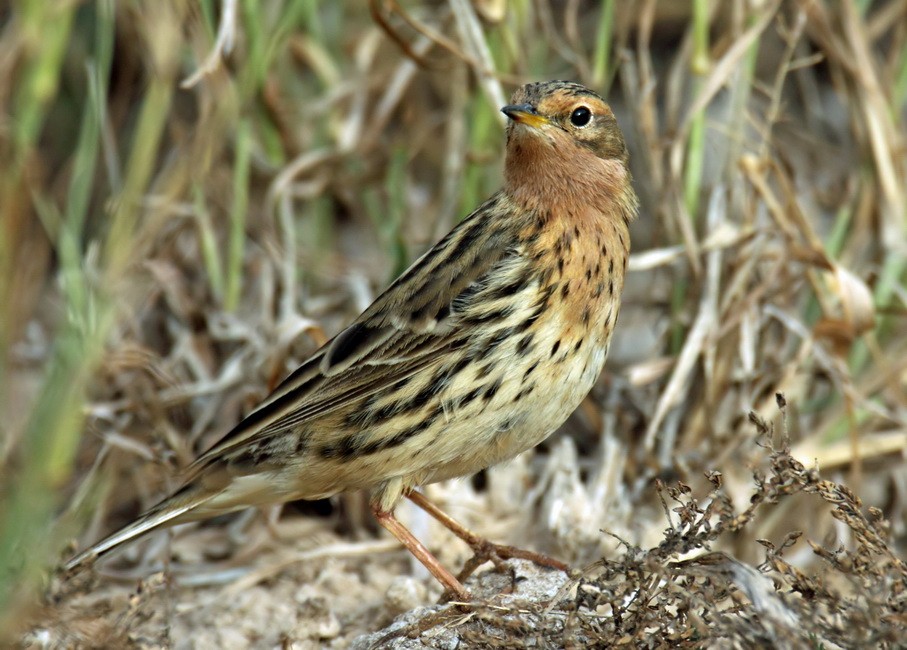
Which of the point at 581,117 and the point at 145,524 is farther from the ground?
the point at 581,117

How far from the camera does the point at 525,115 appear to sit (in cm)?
459

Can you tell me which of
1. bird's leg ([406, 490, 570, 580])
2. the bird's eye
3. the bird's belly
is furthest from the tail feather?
the bird's eye

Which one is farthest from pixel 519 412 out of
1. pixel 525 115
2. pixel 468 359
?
pixel 525 115

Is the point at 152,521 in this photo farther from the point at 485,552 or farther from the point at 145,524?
the point at 485,552

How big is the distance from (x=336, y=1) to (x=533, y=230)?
3494 mm

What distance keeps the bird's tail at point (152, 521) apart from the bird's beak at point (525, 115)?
194cm

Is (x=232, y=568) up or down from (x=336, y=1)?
down

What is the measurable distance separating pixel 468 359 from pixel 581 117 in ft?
3.67

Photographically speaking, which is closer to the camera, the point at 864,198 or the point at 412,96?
the point at 864,198

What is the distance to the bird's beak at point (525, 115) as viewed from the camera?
4.58m

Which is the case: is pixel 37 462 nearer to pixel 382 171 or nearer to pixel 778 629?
pixel 778 629

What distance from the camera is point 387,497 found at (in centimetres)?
452

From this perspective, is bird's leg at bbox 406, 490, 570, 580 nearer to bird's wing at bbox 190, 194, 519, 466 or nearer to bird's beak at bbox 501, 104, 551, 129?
bird's wing at bbox 190, 194, 519, 466

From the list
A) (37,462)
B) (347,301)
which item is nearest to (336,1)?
(347,301)
